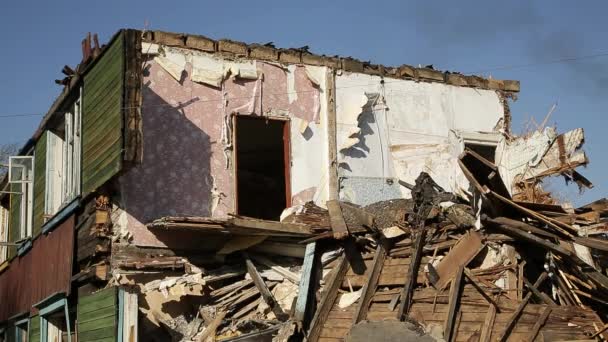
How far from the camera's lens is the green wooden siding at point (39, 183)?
53.6 ft

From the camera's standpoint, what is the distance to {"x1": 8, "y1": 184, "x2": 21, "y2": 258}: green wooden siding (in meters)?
18.8

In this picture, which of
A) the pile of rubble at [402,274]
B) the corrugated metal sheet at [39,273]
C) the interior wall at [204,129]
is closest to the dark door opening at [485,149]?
the interior wall at [204,129]

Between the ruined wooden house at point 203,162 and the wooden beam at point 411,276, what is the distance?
19 cm

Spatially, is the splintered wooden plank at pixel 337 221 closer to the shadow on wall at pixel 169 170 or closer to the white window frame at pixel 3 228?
the shadow on wall at pixel 169 170

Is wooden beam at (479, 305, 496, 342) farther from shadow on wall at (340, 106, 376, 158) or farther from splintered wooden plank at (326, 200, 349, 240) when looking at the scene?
shadow on wall at (340, 106, 376, 158)

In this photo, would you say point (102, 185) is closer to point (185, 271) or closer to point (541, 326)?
point (185, 271)

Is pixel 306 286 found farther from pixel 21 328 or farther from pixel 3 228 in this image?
pixel 3 228

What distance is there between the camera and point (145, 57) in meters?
13.7

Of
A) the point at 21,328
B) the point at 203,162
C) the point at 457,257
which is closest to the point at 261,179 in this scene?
the point at 203,162

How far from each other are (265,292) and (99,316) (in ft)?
8.18

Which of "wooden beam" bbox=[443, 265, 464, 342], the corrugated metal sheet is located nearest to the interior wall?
the corrugated metal sheet

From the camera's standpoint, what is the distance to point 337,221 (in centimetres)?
1183

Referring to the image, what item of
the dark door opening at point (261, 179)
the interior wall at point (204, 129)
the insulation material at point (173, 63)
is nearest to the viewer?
the interior wall at point (204, 129)

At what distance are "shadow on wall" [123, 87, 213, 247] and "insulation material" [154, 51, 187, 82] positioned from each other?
469mm
